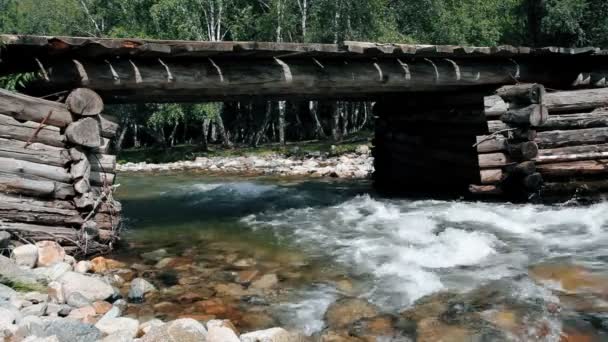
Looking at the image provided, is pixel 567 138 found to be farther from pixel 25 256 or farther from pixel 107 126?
pixel 25 256

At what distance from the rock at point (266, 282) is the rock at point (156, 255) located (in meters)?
1.87

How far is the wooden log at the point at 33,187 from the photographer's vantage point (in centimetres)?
599

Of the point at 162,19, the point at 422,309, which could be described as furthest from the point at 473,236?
the point at 162,19

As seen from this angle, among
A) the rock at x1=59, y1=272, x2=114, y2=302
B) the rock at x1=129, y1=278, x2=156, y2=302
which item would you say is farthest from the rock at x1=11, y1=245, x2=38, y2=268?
the rock at x1=129, y1=278, x2=156, y2=302

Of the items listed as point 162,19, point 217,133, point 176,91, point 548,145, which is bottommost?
Answer: point 217,133

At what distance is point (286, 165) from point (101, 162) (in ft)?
48.1

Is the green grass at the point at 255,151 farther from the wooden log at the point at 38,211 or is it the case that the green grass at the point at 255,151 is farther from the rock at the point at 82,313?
the rock at the point at 82,313

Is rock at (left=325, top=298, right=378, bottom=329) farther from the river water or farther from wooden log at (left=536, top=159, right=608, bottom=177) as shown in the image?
wooden log at (left=536, top=159, right=608, bottom=177)

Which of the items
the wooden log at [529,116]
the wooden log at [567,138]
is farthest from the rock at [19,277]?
the wooden log at [567,138]

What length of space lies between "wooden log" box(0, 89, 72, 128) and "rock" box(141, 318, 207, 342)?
13.0ft

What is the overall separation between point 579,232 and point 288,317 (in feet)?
16.4

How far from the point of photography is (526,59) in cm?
992

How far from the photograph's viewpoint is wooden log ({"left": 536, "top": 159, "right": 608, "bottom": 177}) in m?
8.91

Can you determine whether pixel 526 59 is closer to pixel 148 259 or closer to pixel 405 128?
pixel 405 128
